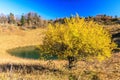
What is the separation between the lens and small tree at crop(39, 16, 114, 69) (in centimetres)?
2400

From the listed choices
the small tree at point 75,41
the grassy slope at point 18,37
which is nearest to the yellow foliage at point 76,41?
the small tree at point 75,41

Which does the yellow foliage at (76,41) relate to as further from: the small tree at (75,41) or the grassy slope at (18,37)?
the grassy slope at (18,37)

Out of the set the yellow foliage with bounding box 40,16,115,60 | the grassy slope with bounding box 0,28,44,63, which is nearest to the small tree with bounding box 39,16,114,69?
the yellow foliage with bounding box 40,16,115,60

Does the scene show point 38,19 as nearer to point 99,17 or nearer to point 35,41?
point 99,17

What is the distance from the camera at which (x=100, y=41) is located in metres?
24.6

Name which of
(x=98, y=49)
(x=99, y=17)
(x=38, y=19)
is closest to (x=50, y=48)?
(x=98, y=49)

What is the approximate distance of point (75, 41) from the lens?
2402cm

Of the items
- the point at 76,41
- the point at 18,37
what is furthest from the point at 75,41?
the point at 18,37

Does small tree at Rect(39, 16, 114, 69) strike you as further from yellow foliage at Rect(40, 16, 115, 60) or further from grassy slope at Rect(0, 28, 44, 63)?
grassy slope at Rect(0, 28, 44, 63)

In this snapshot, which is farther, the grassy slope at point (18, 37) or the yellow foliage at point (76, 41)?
the grassy slope at point (18, 37)

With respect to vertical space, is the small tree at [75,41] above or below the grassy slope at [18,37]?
below

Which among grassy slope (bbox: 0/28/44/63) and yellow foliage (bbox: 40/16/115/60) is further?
grassy slope (bbox: 0/28/44/63)

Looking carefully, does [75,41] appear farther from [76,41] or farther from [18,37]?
[18,37]

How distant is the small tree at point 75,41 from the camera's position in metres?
24.0
